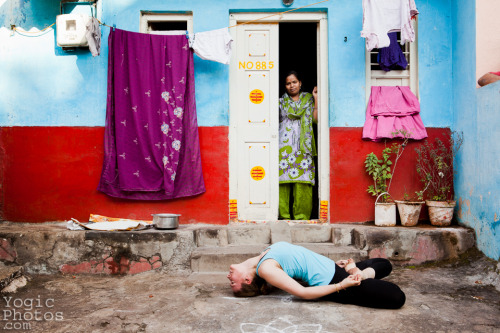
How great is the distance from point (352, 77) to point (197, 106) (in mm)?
2218

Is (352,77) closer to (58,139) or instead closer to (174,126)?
(174,126)

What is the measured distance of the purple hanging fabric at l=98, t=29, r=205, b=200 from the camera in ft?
17.3

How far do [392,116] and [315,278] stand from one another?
290 cm

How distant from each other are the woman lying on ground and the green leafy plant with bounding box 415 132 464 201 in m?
2.08

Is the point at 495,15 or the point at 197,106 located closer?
the point at 495,15

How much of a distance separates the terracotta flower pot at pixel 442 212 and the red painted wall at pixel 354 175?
0.34m

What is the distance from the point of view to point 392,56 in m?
5.28

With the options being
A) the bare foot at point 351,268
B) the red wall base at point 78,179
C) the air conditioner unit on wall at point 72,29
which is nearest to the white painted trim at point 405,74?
the red wall base at point 78,179

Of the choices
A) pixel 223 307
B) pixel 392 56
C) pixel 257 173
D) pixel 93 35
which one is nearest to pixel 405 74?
pixel 392 56

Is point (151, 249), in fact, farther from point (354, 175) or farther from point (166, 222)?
point (354, 175)

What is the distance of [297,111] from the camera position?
585cm

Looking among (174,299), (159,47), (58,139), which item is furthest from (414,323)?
(58,139)

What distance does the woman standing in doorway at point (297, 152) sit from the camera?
5.82m

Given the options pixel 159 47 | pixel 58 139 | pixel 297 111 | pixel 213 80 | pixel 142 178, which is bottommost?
pixel 142 178
